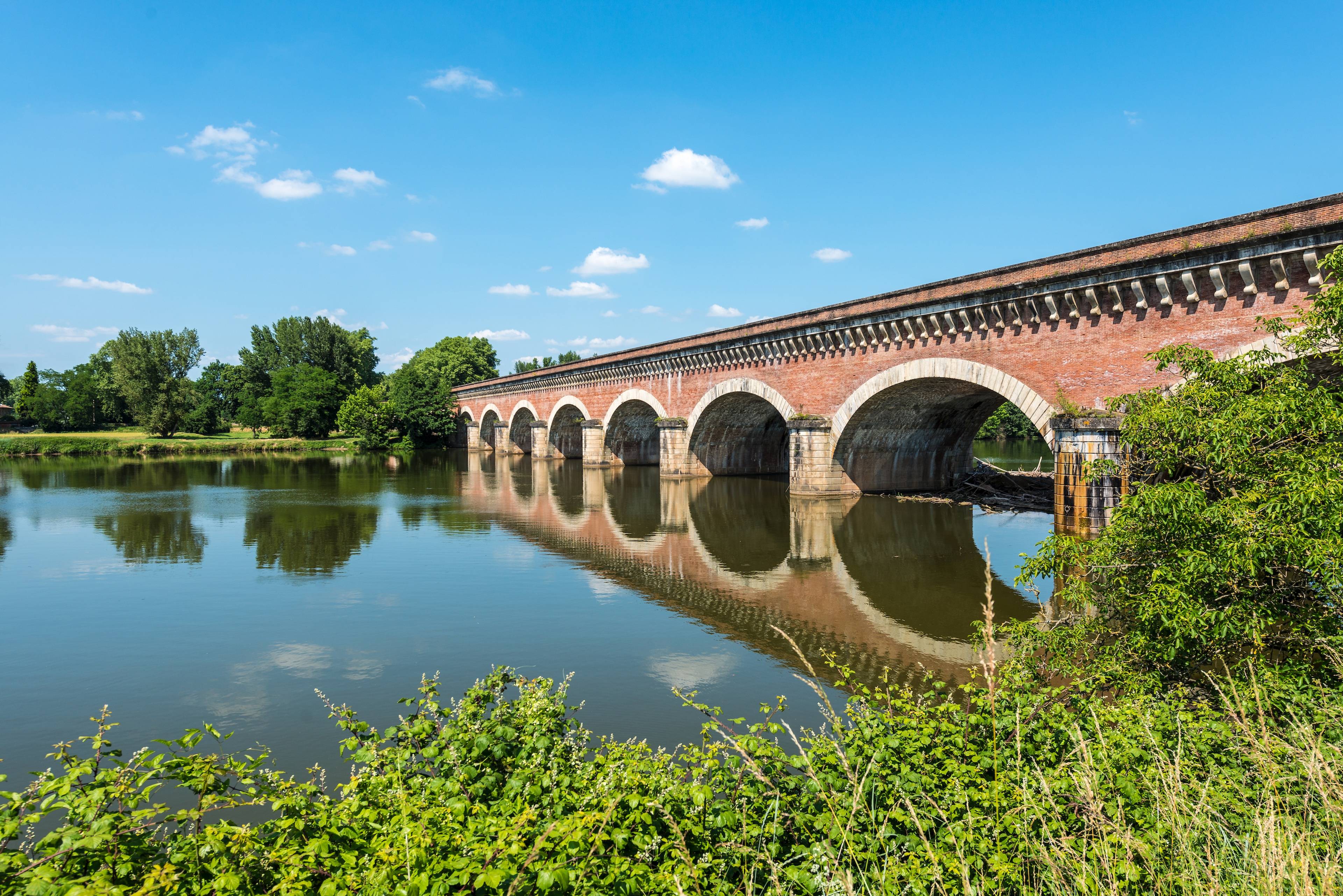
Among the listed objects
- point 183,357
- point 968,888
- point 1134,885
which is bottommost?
point 1134,885

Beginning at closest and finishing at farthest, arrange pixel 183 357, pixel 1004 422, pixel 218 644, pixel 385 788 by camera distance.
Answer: pixel 385 788 → pixel 218 644 → pixel 1004 422 → pixel 183 357

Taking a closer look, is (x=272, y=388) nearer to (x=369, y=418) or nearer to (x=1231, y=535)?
(x=369, y=418)

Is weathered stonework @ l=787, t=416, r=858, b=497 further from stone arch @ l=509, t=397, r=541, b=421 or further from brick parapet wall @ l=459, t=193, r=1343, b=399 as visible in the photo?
stone arch @ l=509, t=397, r=541, b=421

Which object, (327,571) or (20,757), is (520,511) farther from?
(20,757)

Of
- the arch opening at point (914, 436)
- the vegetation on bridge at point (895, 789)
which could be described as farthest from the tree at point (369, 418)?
the vegetation on bridge at point (895, 789)

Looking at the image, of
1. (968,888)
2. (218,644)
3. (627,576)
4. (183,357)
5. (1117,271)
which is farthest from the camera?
(183,357)

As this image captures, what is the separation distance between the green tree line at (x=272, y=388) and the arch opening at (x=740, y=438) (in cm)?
3886

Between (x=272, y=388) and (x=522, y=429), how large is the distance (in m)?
44.0

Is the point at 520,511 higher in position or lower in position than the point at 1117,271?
lower

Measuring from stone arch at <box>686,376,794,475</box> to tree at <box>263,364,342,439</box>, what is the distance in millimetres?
53386

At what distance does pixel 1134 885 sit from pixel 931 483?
25.4m

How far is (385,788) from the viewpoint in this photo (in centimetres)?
385

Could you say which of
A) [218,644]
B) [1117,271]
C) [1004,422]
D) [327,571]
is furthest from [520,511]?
[1004,422]

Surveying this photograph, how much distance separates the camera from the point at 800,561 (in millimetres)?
14938
